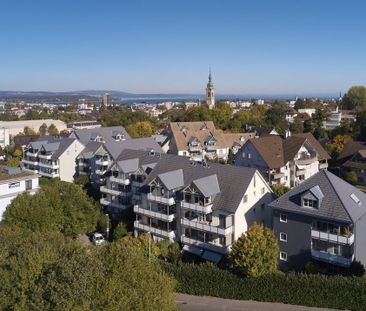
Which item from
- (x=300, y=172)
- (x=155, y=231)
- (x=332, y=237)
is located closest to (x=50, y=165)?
(x=155, y=231)

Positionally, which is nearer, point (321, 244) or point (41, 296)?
point (41, 296)

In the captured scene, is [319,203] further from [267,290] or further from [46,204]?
[46,204]

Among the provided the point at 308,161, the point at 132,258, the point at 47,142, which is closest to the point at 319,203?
the point at 132,258

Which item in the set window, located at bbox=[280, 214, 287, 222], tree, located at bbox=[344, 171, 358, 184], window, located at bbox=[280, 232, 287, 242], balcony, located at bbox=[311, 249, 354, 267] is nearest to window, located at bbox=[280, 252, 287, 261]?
window, located at bbox=[280, 232, 287, 242]

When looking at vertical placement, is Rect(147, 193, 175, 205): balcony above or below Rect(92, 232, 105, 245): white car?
above

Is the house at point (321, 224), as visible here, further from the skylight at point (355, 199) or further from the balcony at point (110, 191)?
the balcony at point (110, 191)

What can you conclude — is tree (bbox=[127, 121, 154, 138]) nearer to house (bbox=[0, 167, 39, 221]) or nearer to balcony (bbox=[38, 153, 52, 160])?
balcony (bbox=[38, 153, 52, 160])
